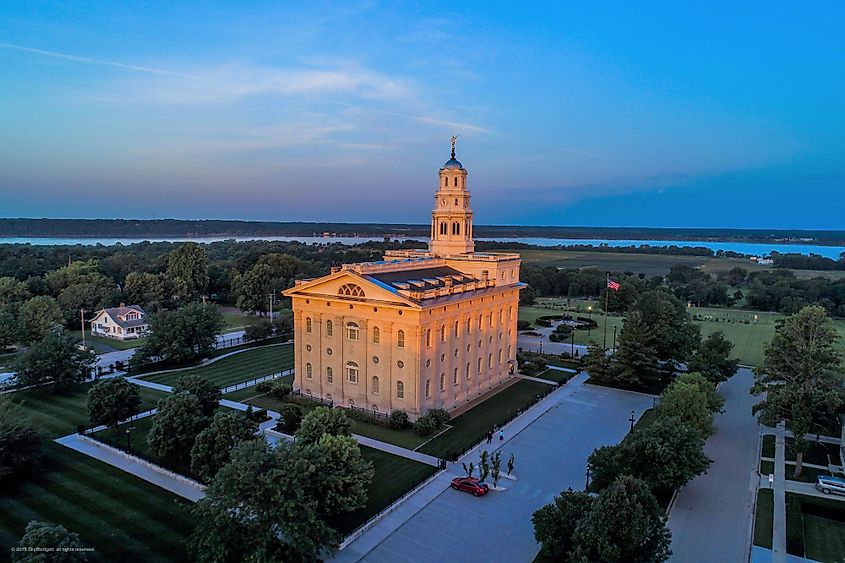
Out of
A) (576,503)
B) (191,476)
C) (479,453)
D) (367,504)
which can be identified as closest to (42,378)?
(191,476)

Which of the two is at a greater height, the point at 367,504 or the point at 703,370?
the point at 703,370

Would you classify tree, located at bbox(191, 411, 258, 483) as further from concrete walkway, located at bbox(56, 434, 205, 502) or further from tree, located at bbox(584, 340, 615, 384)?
tree, located at bbox(584, 340, 615, 384)

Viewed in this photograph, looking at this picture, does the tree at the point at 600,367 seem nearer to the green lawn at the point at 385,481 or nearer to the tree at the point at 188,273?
the green lawn at the point at 385,481

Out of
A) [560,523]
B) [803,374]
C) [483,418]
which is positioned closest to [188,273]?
[483,418]

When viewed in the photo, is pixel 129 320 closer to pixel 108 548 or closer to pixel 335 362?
pixel 335 362

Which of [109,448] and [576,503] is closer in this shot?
[576,503]

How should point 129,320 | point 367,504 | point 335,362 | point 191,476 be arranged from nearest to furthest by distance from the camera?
1. point 367,504
2. point 191,476
3. point 335,362
4. point 129,320

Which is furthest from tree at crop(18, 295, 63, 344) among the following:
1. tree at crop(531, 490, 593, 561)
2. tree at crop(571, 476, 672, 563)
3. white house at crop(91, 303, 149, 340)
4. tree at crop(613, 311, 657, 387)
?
tree at crop(571, 476, 672, 563)
